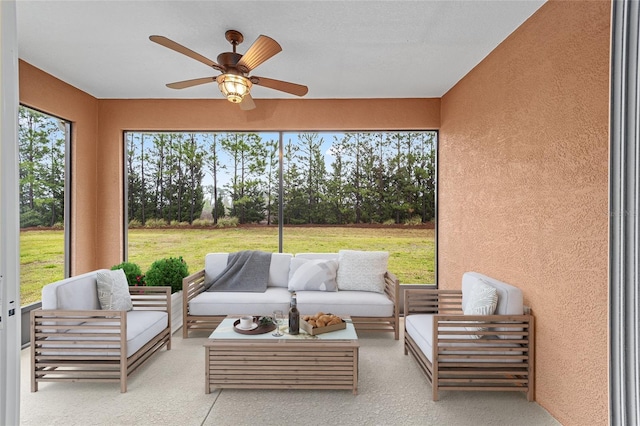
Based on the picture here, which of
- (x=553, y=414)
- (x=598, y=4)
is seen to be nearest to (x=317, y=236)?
(x=553, y=414)

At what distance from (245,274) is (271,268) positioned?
334mm

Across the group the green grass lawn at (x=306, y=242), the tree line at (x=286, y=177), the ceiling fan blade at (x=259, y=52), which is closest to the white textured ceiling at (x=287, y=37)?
the ceiling fan blade at (x=259, y=52)

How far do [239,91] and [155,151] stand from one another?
310 cm

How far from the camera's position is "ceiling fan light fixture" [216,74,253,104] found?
2.90 metres

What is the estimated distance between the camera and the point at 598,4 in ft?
6.84

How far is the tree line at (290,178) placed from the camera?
5.43 meters

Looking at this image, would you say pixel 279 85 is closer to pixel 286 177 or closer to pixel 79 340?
pixel 286 177

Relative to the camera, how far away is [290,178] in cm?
548

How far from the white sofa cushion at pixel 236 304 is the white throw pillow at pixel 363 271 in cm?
75

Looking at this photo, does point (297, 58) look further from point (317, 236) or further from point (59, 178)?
point (59, 178)

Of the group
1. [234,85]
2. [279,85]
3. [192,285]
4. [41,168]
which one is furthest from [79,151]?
[279,85]

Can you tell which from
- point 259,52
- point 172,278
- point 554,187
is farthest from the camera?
point 172,278

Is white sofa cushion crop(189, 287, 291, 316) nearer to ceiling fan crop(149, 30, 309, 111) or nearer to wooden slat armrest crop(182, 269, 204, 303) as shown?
wooden slat armrest crop(182, 269, 204, 303)

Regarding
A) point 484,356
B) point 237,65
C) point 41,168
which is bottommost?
point 484,356
